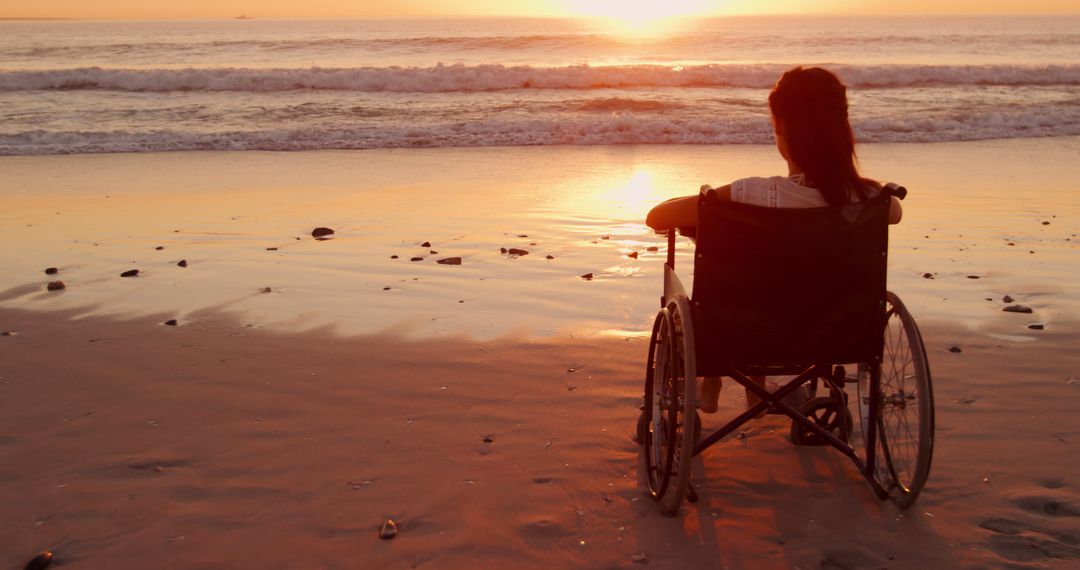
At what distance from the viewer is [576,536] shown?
290 centimetres

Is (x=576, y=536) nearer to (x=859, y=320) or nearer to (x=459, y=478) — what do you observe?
(x=459, y=478)

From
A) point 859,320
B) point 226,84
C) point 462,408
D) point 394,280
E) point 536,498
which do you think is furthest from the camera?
point 226,84

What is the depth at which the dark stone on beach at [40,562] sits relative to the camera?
271 centimetres

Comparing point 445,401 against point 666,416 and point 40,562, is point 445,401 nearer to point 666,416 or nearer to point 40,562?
point 666,416

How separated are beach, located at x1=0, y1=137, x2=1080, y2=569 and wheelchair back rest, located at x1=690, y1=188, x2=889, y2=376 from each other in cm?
59

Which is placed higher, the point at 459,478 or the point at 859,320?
the point at 859,320

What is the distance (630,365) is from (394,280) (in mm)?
2087

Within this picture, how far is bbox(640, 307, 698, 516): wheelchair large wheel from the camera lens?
2.84 meters

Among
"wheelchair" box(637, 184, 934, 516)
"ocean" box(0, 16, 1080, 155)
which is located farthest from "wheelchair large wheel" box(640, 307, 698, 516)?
"ocean" box(0, 16, 1080, 155)

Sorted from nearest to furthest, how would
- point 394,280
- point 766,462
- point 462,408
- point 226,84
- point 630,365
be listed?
point 766,462 < point 462,408 < point 630,365 < point 394,280 < point 226,84

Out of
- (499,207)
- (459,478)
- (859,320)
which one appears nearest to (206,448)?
(459,478)

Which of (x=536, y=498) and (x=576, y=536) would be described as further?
(x=536, y=498)

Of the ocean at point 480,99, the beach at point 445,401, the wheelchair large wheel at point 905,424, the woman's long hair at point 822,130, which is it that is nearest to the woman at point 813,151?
the woman's long hair at point 822,130

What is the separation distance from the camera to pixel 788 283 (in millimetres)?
2773
